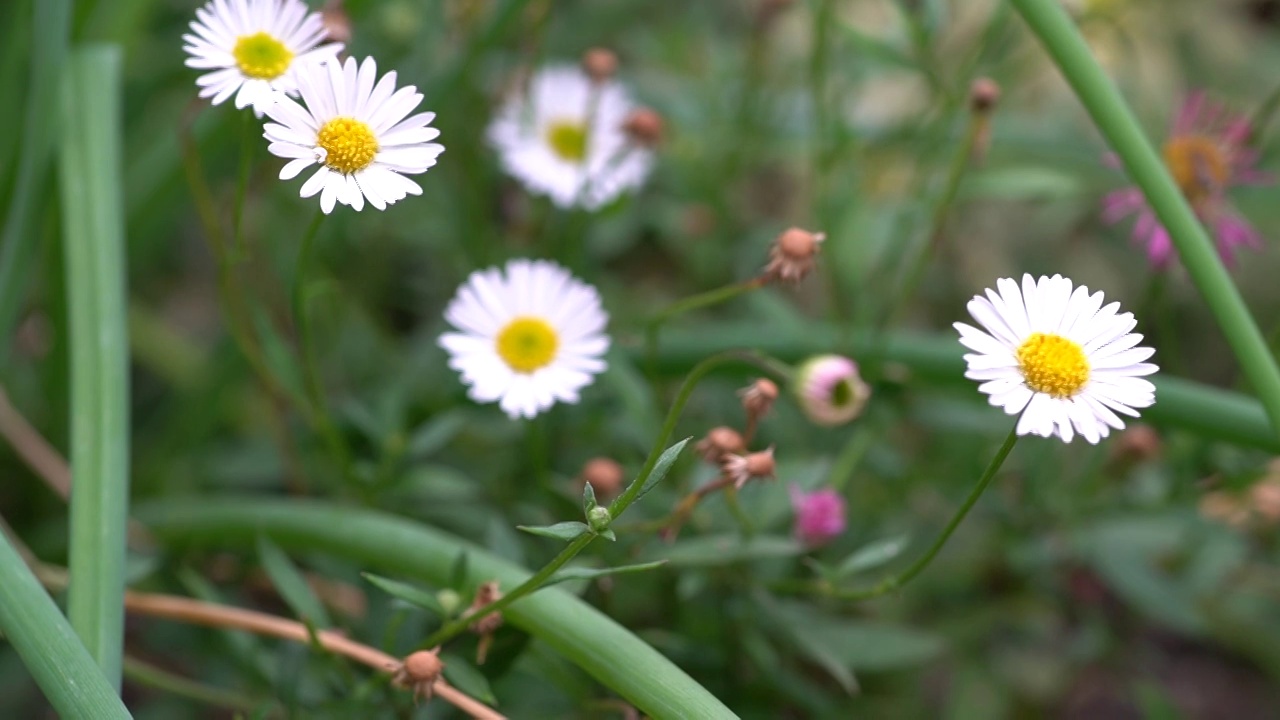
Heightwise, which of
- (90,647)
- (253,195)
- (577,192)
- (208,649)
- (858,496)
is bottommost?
(90,647)

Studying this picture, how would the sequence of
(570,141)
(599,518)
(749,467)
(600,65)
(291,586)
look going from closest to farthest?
(599,518) < (749,467) < (291,586) < (600,65) < (570,141)

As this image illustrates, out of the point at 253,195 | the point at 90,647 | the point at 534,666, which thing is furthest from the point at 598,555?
the point at 253,195

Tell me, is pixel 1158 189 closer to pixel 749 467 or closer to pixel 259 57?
pixel 749 467

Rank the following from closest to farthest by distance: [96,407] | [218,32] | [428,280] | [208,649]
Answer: [218,32] < [96,407] < [208,649] < [428,280]

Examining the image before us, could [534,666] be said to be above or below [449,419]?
below

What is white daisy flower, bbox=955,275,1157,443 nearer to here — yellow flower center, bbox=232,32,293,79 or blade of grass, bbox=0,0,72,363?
yellow flower center, bbox=232,32,293,79

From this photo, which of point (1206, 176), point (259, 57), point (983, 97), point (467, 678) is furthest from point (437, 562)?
point (1206, 176)

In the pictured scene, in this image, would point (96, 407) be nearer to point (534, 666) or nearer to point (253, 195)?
point (534, 666)
